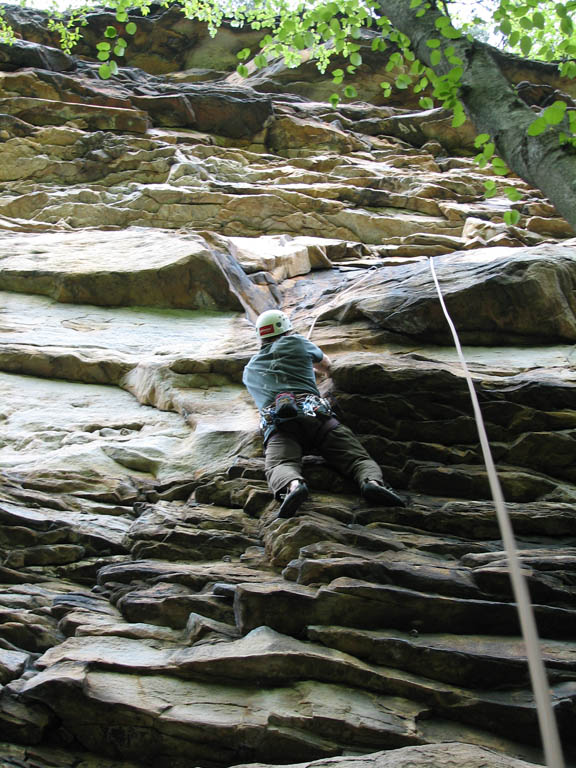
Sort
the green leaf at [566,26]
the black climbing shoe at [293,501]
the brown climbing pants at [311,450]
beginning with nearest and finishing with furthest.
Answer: the green leaf at [566,26] < the black climbing shoe at [293,501] < the brown climbing pants at [311,450]

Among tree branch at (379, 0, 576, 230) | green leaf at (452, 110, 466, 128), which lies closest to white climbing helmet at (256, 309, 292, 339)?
green leaf at (452, 110, 466, 128)

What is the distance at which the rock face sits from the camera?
12.7 ft

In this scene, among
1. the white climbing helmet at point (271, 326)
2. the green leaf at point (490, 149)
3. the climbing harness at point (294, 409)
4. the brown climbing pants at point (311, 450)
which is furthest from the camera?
the white climbing helmet at point (271, 326)

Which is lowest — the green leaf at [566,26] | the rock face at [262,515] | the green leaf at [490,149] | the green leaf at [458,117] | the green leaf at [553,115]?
the rock face at [262,515]

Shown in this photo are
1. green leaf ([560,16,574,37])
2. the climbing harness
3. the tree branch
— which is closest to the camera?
the tree branch

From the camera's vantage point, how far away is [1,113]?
2116cm

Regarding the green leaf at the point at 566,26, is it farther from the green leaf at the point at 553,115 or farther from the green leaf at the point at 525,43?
the green leaf at the point at 553,115

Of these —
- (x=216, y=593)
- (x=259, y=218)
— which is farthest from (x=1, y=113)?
(x=216, y=593)

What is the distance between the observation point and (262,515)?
6.25 m

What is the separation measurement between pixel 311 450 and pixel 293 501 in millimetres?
1192

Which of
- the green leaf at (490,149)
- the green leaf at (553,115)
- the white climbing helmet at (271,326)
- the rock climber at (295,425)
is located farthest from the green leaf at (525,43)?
the white climbing helmet at (271,326)

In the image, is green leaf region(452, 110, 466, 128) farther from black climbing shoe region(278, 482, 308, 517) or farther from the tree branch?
black climbing shoe region(278, 482, 308, 517)

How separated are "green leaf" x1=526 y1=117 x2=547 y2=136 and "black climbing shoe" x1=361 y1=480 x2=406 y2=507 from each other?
3404mm

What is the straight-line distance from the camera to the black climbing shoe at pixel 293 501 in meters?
5.76
